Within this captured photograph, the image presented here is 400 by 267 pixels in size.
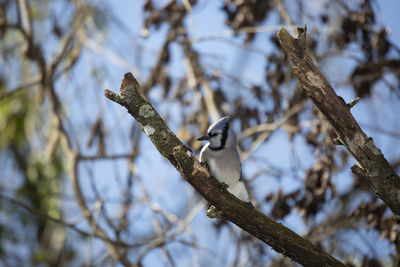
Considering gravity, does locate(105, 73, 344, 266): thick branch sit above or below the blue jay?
below

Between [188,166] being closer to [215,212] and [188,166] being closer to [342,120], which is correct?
[215,212]

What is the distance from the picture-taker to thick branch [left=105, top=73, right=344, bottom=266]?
2.16 meters

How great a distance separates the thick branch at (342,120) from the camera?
230 centimetres

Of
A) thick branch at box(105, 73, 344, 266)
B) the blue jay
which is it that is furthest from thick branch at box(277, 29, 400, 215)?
the blue jay

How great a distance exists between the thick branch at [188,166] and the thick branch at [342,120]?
56 cm

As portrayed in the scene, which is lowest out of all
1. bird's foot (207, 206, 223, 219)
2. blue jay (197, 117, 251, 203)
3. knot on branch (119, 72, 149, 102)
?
bird's foot (207, 206, 223, 219)

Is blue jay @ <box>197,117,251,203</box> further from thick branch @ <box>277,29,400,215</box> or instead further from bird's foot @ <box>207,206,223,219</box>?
thick branch @ <box>277,29,400,215</box>

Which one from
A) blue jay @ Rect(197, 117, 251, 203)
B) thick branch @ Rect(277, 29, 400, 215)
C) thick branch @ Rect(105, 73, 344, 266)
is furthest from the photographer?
blue jay @ Rect(197, 117, 251, 203)

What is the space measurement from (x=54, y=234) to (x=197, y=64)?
283 cm

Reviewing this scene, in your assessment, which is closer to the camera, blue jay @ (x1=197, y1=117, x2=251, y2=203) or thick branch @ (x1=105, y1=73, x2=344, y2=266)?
thick branch @ (x1=105, y1=73, x2=344, y2=266)

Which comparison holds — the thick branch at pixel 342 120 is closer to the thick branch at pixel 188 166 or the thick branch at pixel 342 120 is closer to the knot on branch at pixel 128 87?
the thick branch at pixel 188 166

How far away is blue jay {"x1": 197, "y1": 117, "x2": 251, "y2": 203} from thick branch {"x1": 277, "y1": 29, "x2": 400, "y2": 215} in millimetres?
693

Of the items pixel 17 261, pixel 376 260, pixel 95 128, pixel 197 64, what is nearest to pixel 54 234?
pixel 17 261

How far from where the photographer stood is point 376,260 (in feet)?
12.0
